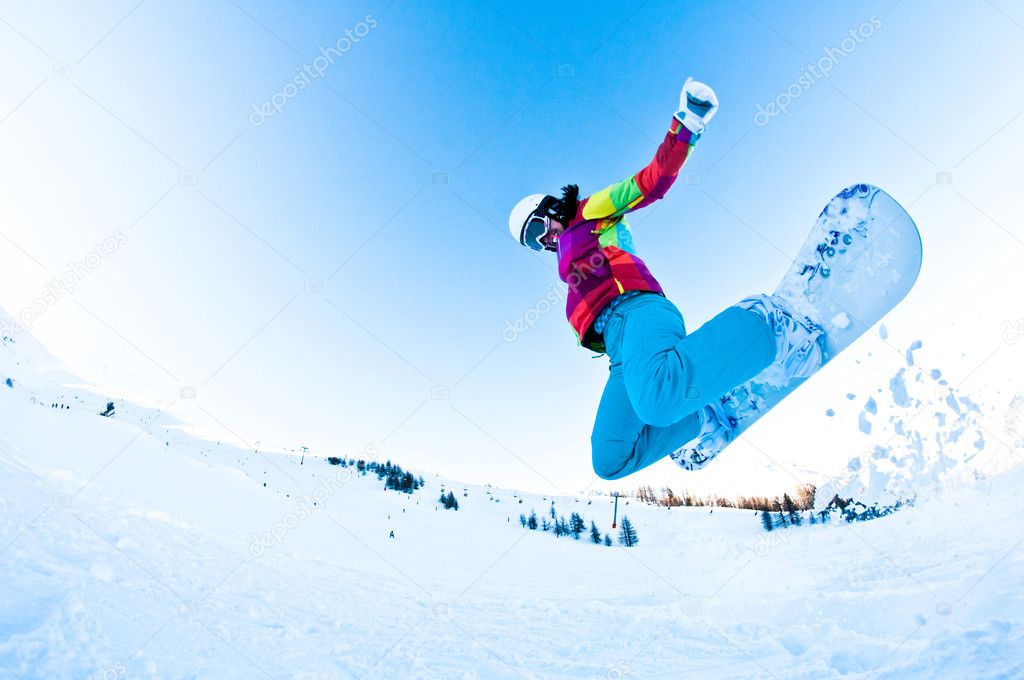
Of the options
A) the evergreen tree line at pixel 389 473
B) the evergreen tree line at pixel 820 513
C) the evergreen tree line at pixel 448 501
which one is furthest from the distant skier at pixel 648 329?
the evergreen tree line at pixel 389 473

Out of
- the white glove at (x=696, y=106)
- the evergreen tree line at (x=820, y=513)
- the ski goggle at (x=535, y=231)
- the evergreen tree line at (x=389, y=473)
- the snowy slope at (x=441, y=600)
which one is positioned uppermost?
the evergreen tree line at (x=389, y=473)

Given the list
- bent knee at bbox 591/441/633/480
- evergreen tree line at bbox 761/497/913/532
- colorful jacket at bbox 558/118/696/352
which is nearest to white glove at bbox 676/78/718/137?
colorful jacket at bbox 558/118/696/352

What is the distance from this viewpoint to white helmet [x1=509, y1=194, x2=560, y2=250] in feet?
11.4

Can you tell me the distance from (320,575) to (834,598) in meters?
5.56

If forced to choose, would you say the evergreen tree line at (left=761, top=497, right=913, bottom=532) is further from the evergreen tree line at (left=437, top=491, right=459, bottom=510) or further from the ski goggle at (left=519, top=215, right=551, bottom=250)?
the evergreen tree line at (left=437, top=491, right=459, bottom=510)

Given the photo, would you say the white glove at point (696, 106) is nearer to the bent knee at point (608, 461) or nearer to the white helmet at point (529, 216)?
the white helmet at point (529, 216)

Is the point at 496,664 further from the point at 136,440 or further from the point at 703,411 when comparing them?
the point at 136,440

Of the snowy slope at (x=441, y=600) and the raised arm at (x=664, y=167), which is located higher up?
the raised arm at (x=664, y=167)

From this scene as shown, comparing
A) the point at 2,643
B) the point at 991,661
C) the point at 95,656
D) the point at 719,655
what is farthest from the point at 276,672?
the point at 991,661

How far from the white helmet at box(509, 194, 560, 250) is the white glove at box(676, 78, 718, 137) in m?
1.02

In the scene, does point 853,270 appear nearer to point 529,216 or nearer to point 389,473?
point 529,216

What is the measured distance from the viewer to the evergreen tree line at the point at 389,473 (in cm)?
3119

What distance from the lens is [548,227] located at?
346 cm

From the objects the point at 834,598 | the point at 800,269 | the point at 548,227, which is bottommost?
the point at 834,598
